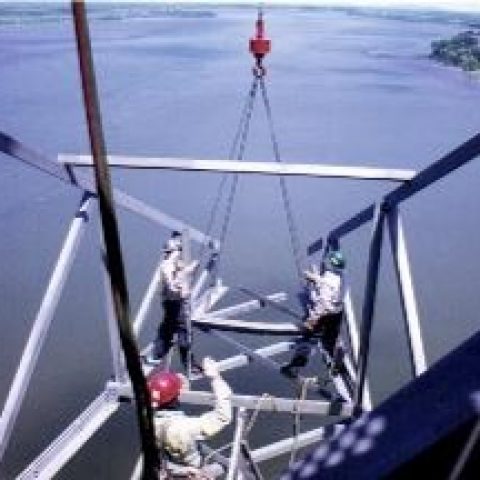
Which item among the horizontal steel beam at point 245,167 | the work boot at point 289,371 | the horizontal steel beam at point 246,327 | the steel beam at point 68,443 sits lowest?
the work boot at point 289,371

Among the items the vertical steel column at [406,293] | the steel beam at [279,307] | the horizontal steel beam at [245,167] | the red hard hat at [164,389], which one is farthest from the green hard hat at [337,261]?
the red hard hat at [164,389]

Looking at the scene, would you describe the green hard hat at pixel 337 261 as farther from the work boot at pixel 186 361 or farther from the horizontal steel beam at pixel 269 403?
the work boot at pixel 186 361

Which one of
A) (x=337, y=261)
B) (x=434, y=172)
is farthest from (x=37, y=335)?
(x=337, y=261)

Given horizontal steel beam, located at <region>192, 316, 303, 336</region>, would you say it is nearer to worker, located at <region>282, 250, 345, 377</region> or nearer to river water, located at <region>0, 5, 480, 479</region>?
worker, located at <region>282, 250, 345, 377</region>

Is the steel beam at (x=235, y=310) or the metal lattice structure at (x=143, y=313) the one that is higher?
the metal lattice structure at (x=143, y=313)

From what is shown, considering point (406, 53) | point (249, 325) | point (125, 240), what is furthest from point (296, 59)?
point (249, 325)

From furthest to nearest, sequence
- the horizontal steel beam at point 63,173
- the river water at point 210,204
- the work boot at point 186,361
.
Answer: the river water at point 210,204 → the work boot at point 186,361 → the horizontal steel beam at point 63,173

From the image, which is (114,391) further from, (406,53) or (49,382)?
(406,53)
